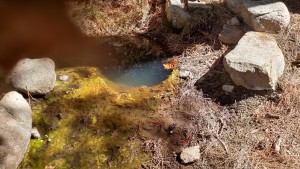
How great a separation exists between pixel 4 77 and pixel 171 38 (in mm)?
2825

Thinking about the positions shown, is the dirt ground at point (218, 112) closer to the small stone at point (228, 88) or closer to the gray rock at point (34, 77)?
the small stone at point (228, 88)

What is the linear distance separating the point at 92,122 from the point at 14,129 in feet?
3.25

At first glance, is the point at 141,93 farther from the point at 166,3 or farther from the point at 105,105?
A: the point at 166,3

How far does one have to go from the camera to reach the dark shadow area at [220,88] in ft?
15.9

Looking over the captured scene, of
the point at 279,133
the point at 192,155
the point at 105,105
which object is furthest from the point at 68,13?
the point at 279,133

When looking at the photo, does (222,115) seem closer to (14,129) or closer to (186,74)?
(186,74)

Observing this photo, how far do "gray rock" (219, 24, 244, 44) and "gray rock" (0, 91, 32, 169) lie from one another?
3.16m

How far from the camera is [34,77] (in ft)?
16.9

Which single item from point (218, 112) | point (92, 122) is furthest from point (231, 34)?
point (92, 122)

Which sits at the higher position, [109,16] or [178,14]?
[178,14]

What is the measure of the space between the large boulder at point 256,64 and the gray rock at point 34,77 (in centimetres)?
256

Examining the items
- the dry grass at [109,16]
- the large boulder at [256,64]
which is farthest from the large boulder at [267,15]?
the dry grass at [109,16]

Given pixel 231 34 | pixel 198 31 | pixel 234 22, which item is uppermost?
pixel 234 22

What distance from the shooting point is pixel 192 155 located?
4.30m
